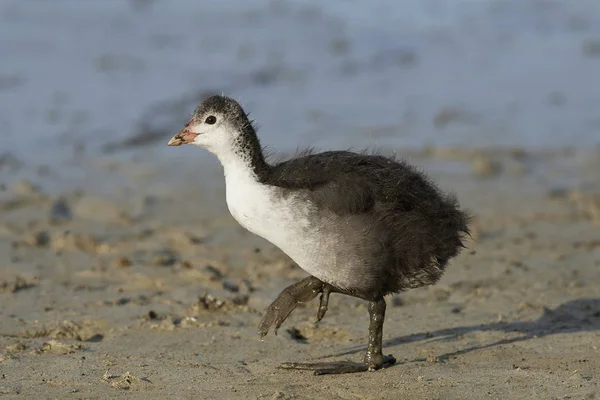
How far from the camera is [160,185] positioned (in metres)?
10.8

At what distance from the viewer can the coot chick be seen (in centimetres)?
579

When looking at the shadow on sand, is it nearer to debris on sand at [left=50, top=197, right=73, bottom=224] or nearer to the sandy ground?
the sandy ground

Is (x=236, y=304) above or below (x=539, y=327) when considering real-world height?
below

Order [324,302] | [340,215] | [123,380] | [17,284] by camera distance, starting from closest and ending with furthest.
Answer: [123,380] → [340,215] → [324,302] → [17,284]

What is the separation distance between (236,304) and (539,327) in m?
2.12

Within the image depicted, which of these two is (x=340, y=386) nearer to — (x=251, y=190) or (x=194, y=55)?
(x=251, y=190)

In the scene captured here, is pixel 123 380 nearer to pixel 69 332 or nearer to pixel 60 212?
pixel 69 332

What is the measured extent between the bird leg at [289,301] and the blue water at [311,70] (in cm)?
576

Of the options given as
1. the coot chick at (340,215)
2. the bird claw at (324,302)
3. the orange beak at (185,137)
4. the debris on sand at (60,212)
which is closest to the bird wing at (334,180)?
the coot chick at (340,215)

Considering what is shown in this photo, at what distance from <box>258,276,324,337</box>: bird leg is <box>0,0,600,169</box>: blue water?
576 cm

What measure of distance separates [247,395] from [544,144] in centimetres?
808

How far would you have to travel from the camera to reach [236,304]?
7.46 metres

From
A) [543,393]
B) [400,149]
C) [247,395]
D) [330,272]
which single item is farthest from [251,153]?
[400,149]

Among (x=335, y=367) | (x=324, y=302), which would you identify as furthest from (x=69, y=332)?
(x=335, y=367)
